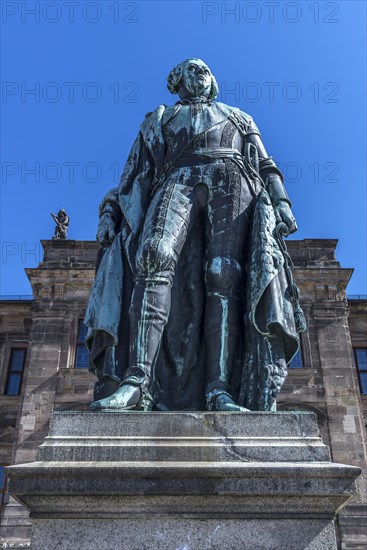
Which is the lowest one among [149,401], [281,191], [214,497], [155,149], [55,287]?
[214,497]

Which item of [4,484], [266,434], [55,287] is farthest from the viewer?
[55,287]

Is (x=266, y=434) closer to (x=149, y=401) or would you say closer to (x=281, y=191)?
(x=149, y=401)

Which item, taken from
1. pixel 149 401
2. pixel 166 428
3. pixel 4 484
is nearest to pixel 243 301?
pixel 149 401

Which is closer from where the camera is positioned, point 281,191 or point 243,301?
point 243,301

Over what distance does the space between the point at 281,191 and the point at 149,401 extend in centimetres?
202

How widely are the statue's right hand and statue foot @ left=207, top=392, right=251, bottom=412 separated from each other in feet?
4.79

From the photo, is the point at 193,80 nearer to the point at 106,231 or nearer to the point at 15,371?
the point at 106,231

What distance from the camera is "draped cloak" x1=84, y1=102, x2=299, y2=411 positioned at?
394 cm

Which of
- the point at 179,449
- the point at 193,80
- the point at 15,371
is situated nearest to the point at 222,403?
the point at 179,449

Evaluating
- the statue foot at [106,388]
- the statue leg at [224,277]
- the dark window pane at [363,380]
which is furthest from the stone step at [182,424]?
the dark window pane at [363,380]

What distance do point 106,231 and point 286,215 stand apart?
134 cm

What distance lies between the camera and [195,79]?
504cm

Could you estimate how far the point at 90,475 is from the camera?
286 centimetres

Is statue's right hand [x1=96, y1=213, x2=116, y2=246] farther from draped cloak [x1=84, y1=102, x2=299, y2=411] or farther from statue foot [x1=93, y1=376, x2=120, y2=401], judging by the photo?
statue foot [x1=93, y1=376, x2=120, y2=401]
